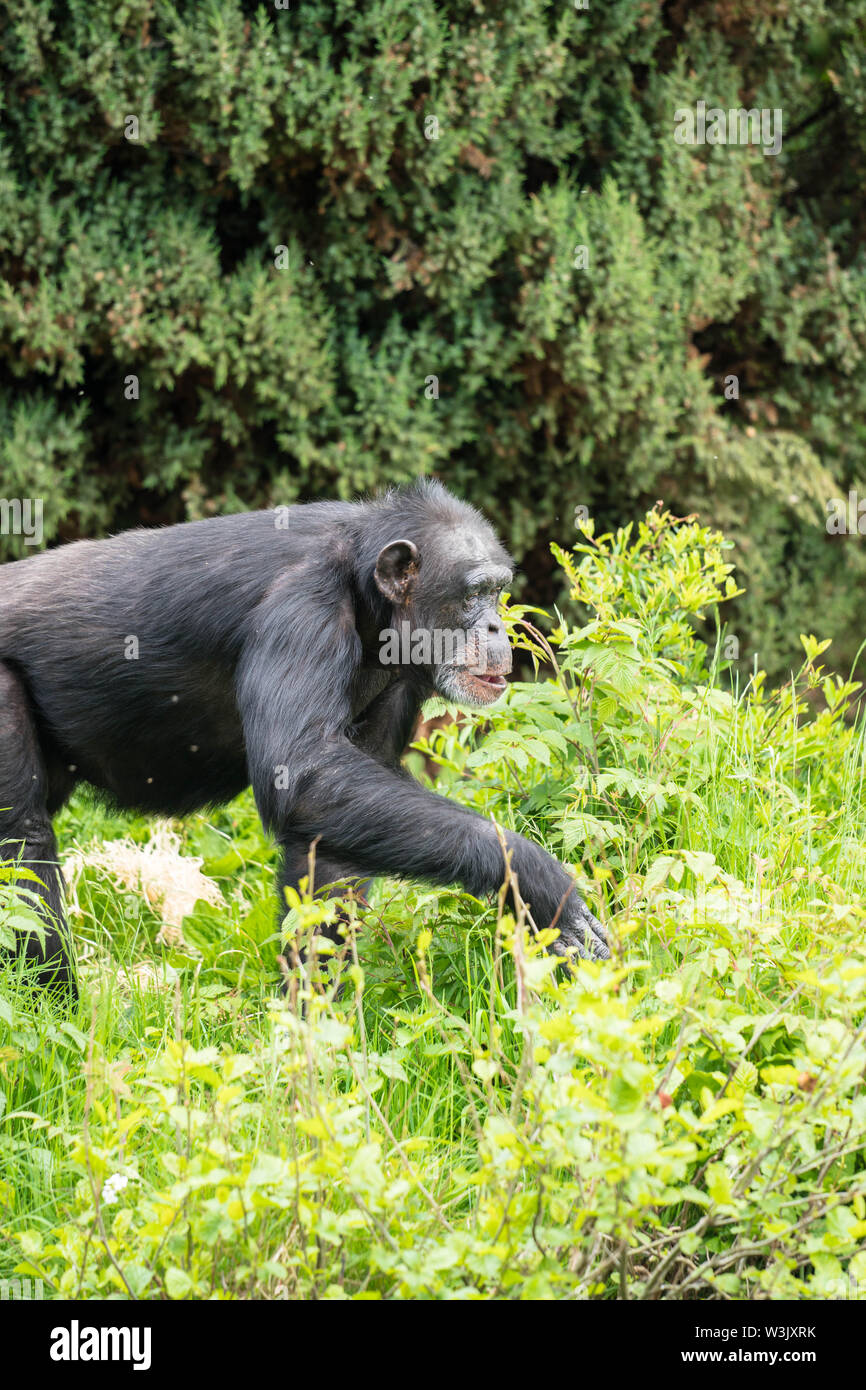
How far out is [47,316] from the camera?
6.84m

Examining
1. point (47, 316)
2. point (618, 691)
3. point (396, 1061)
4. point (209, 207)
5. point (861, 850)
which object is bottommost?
point (396, 1061)

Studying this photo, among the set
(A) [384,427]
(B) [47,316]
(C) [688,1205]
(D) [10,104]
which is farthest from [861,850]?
(D) [10,104]

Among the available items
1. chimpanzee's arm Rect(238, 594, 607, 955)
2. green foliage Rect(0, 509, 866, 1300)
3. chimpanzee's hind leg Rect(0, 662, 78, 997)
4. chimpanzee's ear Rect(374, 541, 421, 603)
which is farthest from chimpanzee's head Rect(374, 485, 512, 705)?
chimpanzee's hind leg Rect(0, 662, 78, 997)

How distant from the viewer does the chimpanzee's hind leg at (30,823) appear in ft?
14.0

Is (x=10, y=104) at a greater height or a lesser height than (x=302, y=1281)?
greater

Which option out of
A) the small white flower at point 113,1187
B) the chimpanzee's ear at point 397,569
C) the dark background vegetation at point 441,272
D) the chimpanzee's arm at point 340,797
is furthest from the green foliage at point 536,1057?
the dark background vegetation at point 441,272

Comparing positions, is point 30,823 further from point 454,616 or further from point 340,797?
point 454,616

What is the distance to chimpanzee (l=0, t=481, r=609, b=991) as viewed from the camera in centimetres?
404

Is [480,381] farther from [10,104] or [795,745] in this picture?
[795,745]

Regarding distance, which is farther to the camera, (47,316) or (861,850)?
(47,316)

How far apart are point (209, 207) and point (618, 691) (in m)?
4.44

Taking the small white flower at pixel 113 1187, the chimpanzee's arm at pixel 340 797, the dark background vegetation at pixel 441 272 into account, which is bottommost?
the small white flower at pixel 113 1187

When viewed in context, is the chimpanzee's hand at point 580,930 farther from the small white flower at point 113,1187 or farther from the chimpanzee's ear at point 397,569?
the small white flower at point 113,1187

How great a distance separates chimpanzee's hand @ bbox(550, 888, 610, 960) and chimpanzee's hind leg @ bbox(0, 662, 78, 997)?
1.52 metres
